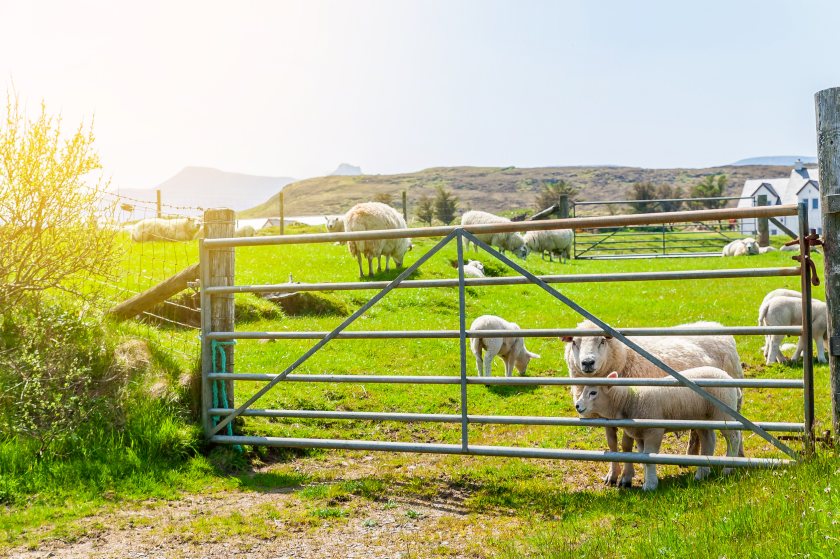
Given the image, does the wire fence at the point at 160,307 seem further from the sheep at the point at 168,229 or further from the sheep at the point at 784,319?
the sheep at the point at 168,229

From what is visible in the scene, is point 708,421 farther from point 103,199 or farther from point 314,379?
point 103,199

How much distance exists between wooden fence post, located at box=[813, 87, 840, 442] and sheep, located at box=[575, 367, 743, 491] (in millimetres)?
804

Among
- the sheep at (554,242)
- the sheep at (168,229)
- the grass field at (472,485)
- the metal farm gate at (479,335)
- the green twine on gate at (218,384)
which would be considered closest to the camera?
the grass field at (472,485)

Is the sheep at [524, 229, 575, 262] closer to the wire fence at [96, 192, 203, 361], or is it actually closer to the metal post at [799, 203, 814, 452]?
the wire fence at [96, 192, 203, 361]

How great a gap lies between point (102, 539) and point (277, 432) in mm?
2502

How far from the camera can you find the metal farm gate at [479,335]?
5.92 meters

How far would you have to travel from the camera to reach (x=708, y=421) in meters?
6.05

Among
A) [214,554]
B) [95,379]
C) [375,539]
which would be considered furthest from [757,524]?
[95,379]

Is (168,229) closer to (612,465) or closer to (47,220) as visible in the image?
(47,220)

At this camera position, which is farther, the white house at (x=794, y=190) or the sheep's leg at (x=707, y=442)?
the white house at (x=794, y=190)

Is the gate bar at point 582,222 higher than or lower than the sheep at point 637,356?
higher

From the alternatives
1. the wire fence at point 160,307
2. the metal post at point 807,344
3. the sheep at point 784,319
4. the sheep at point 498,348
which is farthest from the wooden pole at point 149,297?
the sheep at point 784,319

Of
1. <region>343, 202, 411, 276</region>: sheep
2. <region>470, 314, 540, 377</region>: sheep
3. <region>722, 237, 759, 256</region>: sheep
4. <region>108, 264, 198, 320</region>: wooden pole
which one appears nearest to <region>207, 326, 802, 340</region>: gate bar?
<region>108, 264, 198, 320</region>: wooden pole

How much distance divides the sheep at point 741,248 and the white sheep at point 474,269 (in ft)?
49.1
